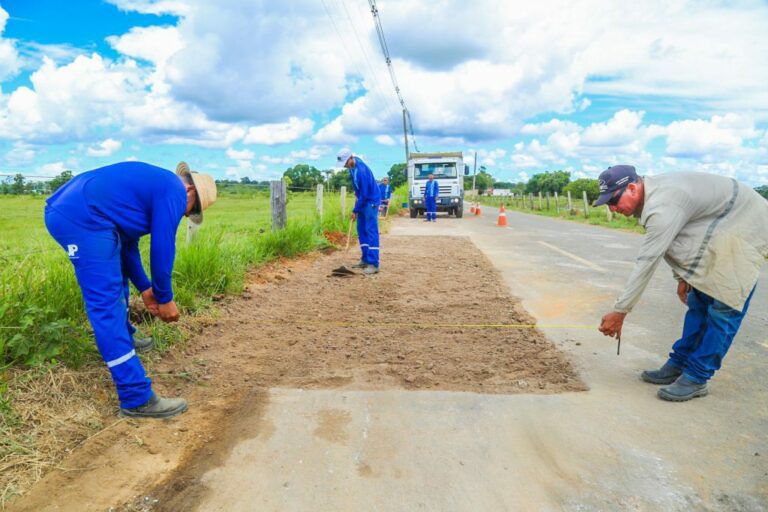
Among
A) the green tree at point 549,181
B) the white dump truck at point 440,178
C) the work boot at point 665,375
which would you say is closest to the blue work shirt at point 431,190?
the white dump truck at point 440,178

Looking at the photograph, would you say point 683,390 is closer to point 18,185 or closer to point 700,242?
point 700,242

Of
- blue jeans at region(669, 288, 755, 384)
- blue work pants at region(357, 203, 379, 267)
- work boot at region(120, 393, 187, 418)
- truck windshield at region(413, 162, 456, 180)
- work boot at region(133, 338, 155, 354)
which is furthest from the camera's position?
truck windshield at region(413, 162, 456, 180)

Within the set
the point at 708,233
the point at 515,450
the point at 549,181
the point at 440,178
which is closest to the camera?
the point at 515,450

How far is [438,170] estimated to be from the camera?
2305 centimetres

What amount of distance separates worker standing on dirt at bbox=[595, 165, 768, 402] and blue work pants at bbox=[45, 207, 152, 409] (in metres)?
2.95

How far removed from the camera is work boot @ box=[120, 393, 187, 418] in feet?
9.76

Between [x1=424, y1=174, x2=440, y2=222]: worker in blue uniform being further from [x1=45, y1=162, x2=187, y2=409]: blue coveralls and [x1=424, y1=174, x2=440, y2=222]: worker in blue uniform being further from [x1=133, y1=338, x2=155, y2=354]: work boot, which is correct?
[x1=45, y1=162, x2=187, y2=409]: blue coveralls

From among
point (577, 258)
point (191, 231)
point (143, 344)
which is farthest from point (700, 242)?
point (577, 258)

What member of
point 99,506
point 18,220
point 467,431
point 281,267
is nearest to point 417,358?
point 467,431

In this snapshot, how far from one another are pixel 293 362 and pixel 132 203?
5.59ft

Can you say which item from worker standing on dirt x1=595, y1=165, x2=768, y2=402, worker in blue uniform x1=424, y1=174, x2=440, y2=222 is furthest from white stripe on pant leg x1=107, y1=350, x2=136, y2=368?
worker in blue uniform x1=424, y1=174, x2=440, y2=222

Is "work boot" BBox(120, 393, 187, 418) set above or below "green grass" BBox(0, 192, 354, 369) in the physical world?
below

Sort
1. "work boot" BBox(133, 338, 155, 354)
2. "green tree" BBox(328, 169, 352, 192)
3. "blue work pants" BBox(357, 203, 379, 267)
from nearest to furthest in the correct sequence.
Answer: "work boot" BBox(133, 338, 155, 354)
"blue work pants" BBox(357, 203, 379, 267)
"green tree" BBox(328, 169, 352, 192)

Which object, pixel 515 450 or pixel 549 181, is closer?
pixel 515 450
